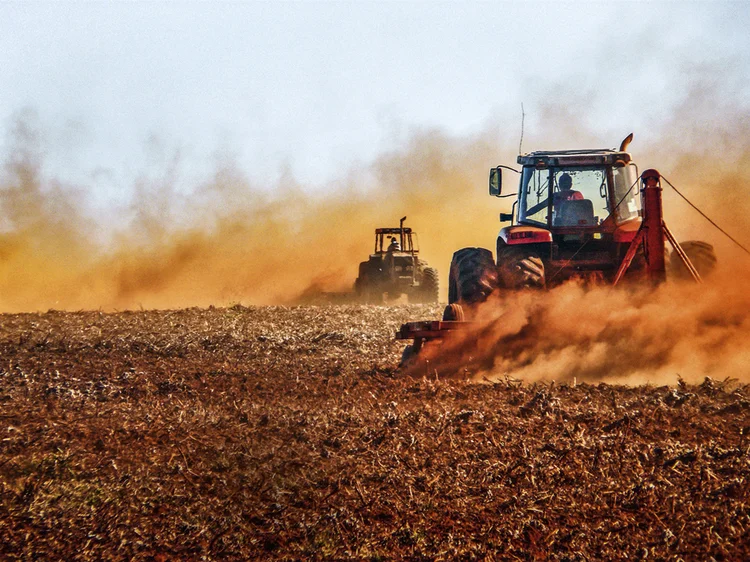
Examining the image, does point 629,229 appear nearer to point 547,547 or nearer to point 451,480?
point 451,480

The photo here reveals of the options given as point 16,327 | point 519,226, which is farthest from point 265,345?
point 16,327

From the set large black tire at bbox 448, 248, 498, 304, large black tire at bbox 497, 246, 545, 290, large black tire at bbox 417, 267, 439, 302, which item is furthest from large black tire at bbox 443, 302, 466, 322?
large black tire at bbox 417, 267, 439, 302

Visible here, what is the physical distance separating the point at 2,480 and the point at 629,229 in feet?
26.0

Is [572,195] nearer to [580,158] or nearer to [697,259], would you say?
[580,158]

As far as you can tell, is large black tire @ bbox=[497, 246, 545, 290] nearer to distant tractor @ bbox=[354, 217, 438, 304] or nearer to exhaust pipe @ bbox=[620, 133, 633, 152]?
exhaust pipe @ bbox=[620, 133, 633, 152]

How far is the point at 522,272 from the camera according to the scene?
973cm

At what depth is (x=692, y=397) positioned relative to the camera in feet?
23.1

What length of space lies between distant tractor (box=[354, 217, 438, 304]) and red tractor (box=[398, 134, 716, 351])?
14460 mm

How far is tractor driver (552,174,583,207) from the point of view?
11055mm

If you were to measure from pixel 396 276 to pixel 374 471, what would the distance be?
21283 millimetres

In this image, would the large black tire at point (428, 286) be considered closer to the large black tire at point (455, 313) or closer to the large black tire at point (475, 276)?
the large black tire at point (475, 276)

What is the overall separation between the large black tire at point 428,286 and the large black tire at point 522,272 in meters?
16.7

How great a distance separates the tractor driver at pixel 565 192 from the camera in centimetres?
1105

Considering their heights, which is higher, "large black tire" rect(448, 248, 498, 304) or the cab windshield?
the cab windshield
